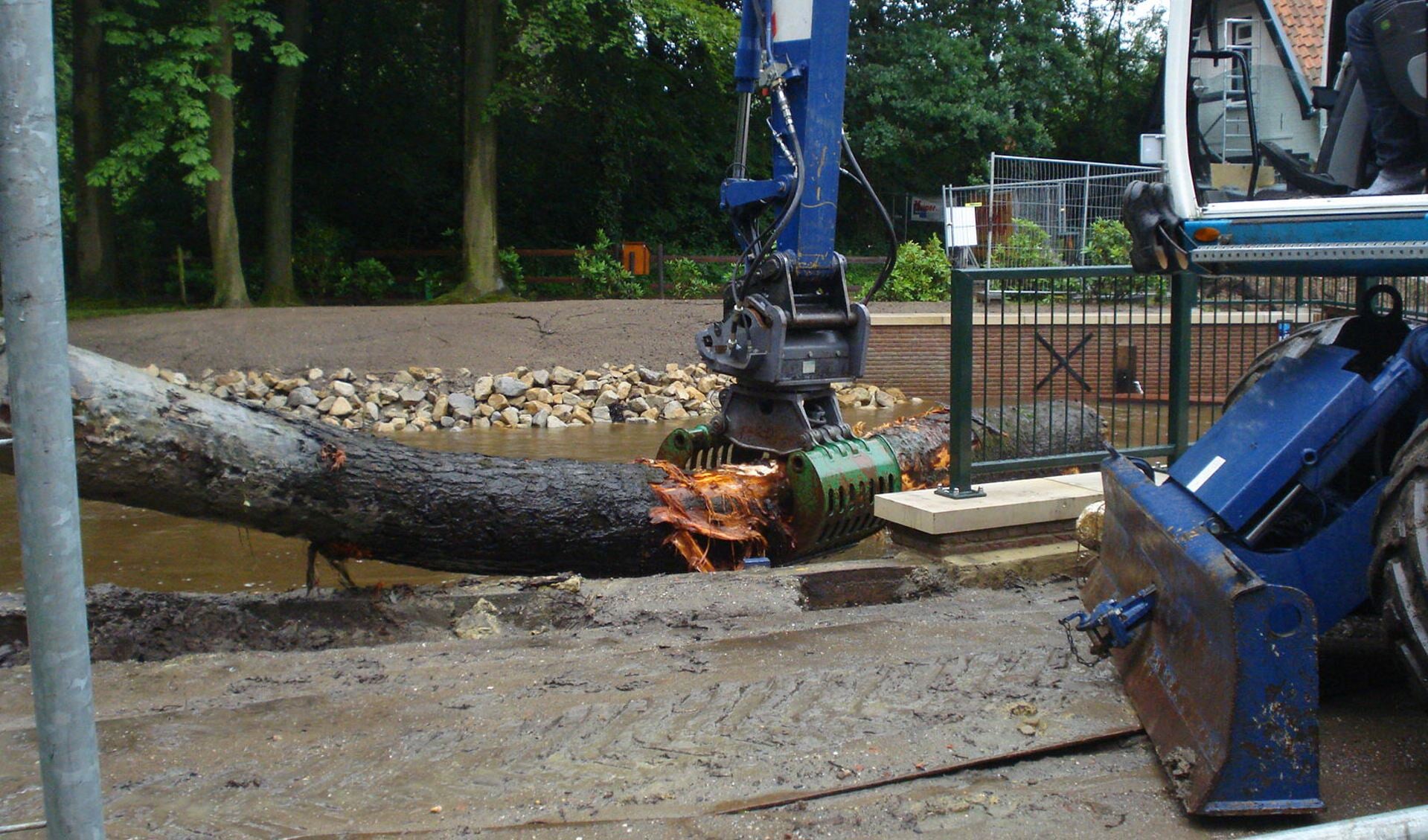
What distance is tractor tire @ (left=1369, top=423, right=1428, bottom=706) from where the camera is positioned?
300 cm

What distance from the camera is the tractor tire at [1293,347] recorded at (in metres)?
4.21

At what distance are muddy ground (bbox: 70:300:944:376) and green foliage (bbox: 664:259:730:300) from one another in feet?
13.7

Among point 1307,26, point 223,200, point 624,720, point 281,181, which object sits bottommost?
point 624,720

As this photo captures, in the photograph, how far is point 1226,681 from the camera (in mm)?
3084

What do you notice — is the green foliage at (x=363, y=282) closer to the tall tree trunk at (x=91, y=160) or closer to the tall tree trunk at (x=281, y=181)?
the tall tree trunk at (x=281, y=181)

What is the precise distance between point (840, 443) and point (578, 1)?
15.7 meters

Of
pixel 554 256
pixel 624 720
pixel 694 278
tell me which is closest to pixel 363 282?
pixel 554 256

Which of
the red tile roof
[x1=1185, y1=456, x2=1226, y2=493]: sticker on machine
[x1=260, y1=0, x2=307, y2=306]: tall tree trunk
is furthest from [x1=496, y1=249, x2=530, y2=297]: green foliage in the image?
[x1=1185, y1=456, x2=1226, y2=493]: sticker on machine

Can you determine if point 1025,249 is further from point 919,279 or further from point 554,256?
point 554,256

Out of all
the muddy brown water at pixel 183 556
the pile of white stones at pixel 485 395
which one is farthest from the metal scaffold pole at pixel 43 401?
the pile of white stones at pixel 485 395

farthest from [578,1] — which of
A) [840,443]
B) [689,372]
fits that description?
[840,443]

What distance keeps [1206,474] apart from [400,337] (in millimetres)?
14562

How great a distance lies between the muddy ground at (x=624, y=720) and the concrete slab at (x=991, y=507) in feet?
1.42

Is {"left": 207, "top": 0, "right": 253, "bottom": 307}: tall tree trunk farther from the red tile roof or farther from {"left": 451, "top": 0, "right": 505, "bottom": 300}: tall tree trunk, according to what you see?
the red tile roof
